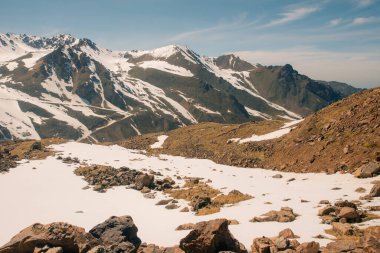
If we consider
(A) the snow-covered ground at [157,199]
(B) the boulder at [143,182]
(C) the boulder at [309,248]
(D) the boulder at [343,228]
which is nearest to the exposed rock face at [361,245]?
(C) the boulder at [309,248]

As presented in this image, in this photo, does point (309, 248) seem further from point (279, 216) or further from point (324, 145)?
point (324, 145)

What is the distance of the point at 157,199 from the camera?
37.1 meters

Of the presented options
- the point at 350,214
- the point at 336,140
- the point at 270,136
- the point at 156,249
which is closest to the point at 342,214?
the point at 350,214

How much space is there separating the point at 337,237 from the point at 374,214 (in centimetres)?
472

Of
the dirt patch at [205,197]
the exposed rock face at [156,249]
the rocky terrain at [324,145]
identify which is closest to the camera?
the exposed rock face at [156,249]

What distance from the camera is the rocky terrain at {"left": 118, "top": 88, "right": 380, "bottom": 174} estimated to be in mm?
36969

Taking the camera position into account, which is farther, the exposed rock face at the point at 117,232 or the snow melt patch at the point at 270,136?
the snow melt patch at the point at 270,136

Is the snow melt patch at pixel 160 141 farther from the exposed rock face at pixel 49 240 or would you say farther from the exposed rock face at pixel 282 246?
the exposed rock face at pixel 282 246

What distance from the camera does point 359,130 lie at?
41.4 meters

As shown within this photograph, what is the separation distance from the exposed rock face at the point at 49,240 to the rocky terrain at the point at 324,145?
26.4 m

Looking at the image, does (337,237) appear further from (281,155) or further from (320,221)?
(281,155)

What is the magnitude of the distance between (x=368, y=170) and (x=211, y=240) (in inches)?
859

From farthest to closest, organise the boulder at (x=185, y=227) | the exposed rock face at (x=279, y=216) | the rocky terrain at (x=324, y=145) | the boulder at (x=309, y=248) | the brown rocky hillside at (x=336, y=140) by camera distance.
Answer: the brown rocky hillside at (x=336, y=140), the rocky terrain at (x=324, y=145), the boulder at (x=185, y=227), the exposed rock face at (x=279, y=216), the boulder at (x=309, y=248)

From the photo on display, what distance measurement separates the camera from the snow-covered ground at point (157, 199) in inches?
898
